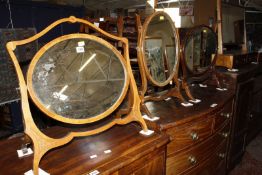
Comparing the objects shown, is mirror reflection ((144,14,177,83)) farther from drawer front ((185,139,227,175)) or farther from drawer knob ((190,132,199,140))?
drawer front ((185,139,227,175))

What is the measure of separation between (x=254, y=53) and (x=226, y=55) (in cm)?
84

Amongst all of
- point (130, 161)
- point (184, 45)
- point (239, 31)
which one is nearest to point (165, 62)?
Result: point (184, 45)

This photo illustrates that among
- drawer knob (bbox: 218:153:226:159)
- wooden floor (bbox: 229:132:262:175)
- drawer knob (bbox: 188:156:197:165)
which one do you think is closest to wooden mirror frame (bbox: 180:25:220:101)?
drawer knob (bbox: 188:156:197:165)

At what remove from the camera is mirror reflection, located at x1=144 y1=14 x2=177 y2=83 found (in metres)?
1.58

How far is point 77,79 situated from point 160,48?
81 centimetres

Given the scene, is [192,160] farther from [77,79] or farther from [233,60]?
[233,60]

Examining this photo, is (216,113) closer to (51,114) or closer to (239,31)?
(51,114)

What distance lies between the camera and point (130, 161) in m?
1.08

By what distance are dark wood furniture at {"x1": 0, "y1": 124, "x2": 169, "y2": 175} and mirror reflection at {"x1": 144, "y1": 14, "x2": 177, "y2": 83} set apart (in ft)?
1.65

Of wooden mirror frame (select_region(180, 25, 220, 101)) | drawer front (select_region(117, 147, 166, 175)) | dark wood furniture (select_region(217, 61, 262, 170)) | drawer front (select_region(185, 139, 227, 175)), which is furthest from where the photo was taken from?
dark wood furniture (select_region(217, 61, 262, 170))

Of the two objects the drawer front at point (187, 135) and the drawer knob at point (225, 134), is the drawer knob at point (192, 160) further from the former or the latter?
the drawer knob at point (225, 134)

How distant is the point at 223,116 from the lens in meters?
1.89

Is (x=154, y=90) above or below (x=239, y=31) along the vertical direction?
below

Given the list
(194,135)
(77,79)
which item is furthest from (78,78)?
(194,135)
